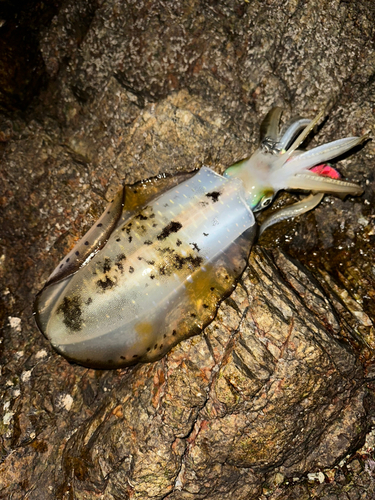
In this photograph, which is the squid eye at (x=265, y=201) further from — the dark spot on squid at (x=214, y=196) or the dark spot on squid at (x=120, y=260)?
the dark spot on squid at (x=120, y=260)

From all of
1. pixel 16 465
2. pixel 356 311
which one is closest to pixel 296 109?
pixel 356 311

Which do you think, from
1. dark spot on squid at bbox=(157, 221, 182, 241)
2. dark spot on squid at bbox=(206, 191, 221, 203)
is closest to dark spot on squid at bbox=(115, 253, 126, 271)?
dark spot on squid at bbox=(157, 221, 182, 241)

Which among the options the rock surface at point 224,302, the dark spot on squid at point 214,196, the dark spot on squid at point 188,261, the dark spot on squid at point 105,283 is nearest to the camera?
the rock surface at point 224,302

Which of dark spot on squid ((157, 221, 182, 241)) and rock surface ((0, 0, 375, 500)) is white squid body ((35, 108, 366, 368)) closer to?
dark spot on squid ((157, 221, 182, 241))

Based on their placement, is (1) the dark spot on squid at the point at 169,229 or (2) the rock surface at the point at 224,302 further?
(1) the dark spot on squid at the point at 169,229

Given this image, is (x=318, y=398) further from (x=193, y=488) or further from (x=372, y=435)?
(x=193, y=488)

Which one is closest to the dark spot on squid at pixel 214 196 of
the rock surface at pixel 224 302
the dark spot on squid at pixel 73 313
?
the rock surface at pixel 224 302

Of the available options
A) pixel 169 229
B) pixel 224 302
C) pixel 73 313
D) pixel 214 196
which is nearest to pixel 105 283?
pixel 73 313
